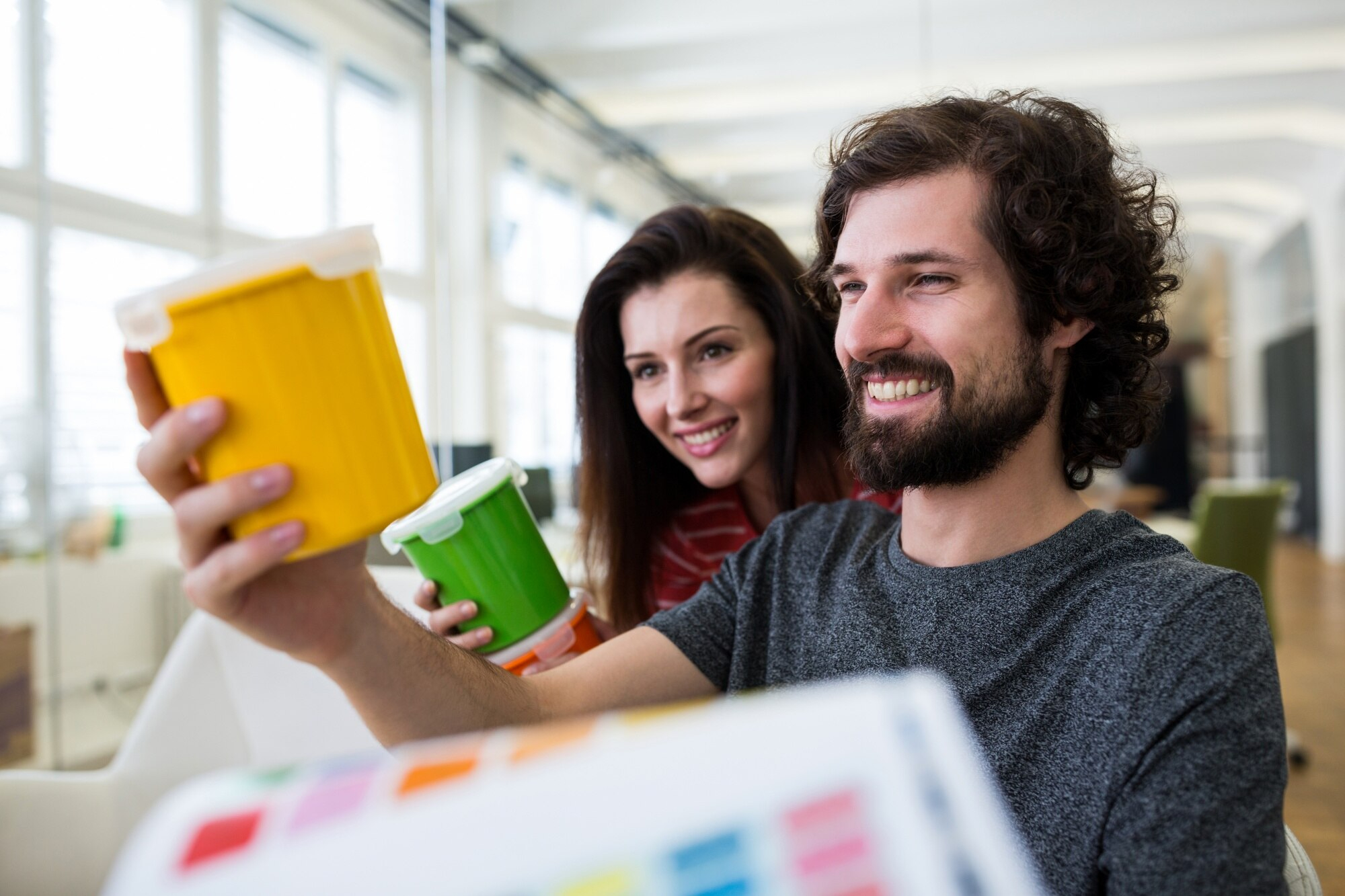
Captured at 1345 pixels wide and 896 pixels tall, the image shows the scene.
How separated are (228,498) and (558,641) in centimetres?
77

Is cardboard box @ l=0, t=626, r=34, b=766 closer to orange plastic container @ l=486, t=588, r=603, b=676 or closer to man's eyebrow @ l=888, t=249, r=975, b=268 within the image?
orange plastic container @ l=486, t=588, r=603, b=676

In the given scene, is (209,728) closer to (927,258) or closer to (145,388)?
(145,388)

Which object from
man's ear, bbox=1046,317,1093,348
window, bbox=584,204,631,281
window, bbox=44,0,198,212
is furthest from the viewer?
window, bbox=584,204,631,281

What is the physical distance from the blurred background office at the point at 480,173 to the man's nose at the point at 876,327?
62 centimetres

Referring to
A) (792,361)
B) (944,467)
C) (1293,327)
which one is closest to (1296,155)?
(1293,327)

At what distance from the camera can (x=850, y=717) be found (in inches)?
13.5

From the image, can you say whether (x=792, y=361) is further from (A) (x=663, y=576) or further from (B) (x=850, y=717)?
(B) (x=850, y=717)

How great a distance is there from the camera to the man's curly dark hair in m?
1.17

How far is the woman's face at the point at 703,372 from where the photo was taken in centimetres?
173

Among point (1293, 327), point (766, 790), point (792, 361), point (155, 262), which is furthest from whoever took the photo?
point (1293, 327)

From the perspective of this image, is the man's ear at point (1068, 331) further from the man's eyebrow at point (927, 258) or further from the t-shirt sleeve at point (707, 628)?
the t-shirt sleeve at point (707, 628)

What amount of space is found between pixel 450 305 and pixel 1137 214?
4.99 metres

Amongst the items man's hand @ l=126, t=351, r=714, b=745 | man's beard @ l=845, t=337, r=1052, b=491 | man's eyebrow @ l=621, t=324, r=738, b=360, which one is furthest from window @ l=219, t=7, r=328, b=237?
man's beard @ l=845, t=337, r=1052, b=491

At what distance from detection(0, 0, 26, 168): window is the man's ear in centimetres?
297
